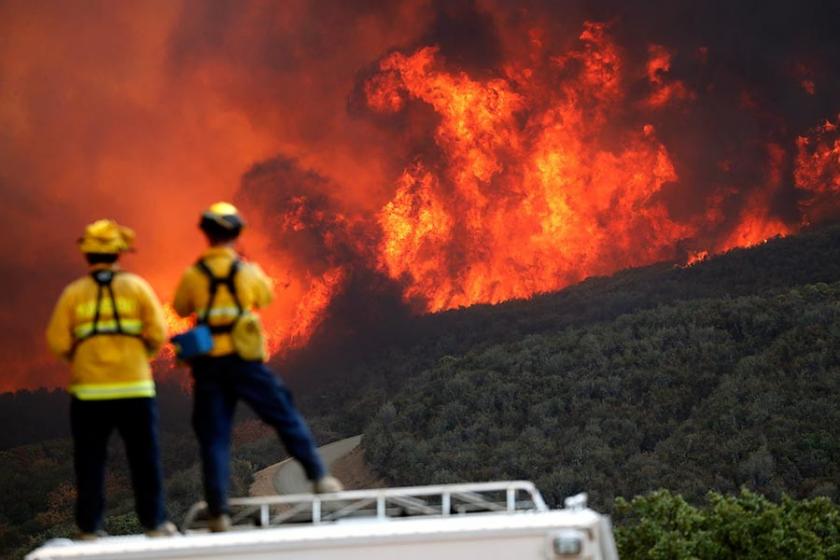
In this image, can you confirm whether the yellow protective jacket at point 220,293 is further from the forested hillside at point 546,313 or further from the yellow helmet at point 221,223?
the forested hillside at point 546,313

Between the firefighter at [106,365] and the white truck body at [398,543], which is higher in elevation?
the firefighter at [106,365]

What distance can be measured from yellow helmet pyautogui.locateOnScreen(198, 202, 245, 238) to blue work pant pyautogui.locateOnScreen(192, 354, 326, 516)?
0.65m

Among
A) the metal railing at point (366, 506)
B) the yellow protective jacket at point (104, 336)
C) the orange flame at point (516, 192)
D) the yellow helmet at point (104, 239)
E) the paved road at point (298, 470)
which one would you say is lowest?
the metal railing at point (366, 506)

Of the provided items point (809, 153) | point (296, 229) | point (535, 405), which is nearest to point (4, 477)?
point (535, 405)

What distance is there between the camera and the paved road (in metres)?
50.3

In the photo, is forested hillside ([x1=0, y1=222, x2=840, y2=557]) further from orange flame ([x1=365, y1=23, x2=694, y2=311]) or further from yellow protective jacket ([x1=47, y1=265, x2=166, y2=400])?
yellow protective jacket ([x1=47, y1=265, x2=166, y2=400])

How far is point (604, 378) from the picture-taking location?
57.9m

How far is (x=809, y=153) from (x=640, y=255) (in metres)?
14.2

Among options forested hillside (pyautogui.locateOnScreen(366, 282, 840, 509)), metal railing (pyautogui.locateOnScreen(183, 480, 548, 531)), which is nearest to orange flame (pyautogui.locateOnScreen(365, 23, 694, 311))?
forested hillside (pyautogui.locateOnScreen(366, 282, 840, 509))

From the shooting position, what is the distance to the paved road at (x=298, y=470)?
50312mm

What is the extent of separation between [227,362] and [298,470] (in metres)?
48.3

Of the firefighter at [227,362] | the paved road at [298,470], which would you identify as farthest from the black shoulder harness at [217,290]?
the paved road at [298,470]

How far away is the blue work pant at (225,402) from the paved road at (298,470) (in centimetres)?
3683

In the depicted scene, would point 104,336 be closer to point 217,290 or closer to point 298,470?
point 217,290
